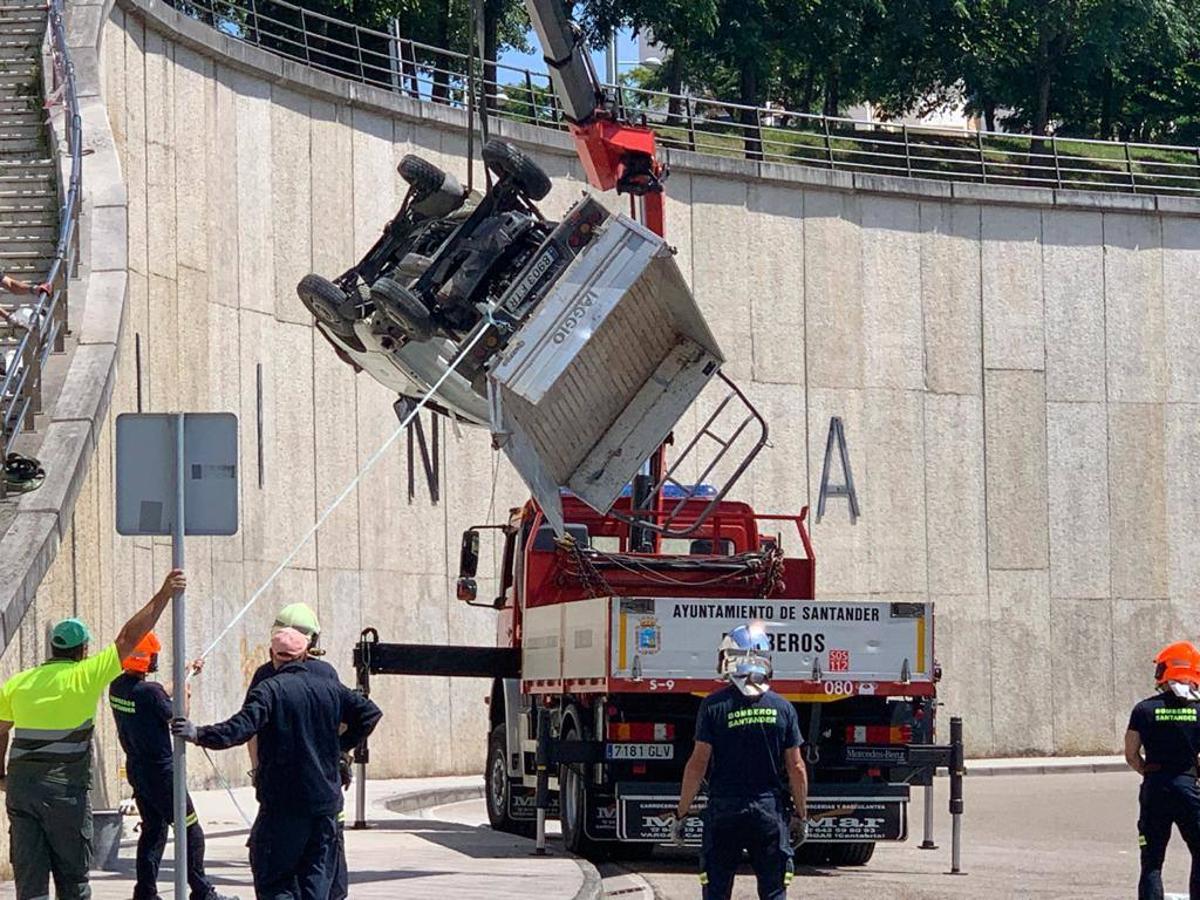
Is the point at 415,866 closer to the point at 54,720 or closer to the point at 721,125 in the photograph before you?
the point at 54,720

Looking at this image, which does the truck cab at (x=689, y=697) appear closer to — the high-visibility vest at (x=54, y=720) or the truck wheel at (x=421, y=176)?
the truck wheel at (x=421, y=176)

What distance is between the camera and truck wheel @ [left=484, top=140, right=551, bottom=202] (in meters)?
17.0

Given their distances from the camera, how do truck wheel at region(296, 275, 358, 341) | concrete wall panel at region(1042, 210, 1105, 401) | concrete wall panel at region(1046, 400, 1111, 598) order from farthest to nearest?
concrete wall panel at region(1042, 210, 1105, 401) < concrete wall panel at region(1046, 400, 1111, 598) < truck wheel at region(296, 275, 358, 341)

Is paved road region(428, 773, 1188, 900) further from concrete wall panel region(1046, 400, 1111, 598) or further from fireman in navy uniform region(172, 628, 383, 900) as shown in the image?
Answer: concrete wall panel region(1046, 400, 1111, 598)

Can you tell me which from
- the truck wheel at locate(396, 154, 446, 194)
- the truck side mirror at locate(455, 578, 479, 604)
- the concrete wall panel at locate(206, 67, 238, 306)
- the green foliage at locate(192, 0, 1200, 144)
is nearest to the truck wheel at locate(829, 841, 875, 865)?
the truck side mirror at locate(455, 578, 479, 604)

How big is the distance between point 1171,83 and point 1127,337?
20.5 m

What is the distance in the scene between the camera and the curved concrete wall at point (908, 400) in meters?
28.2

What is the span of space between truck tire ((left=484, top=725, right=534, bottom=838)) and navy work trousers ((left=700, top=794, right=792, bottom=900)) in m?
8.98

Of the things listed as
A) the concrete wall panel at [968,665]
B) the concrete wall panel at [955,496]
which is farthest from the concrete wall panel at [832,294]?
the concrete wall panel at [968,665]

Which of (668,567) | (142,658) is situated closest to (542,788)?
(668,567)

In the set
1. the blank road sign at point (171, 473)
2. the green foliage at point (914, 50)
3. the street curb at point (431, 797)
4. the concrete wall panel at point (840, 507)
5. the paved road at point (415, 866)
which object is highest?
the green foliage at point (914, 50)

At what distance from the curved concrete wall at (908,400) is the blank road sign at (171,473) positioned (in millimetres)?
16723

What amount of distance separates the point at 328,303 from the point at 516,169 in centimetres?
174

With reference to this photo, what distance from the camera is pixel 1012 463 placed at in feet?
115
